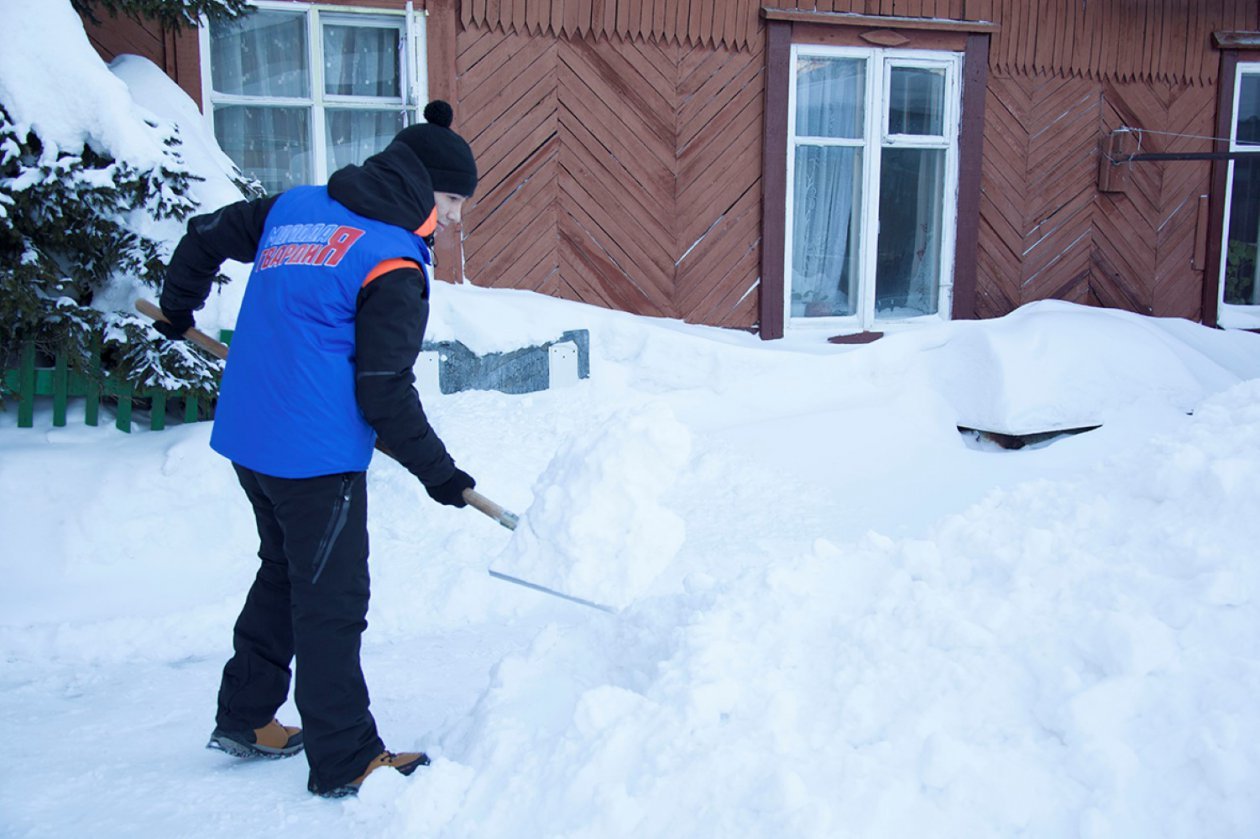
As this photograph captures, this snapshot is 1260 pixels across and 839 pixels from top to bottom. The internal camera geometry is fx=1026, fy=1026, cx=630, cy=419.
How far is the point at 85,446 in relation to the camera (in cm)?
459

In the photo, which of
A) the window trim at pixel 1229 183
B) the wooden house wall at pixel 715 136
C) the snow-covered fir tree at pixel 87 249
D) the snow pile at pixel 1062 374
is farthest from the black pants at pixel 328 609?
the window trim at pixel 1229 183

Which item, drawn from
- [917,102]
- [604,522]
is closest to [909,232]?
[917,102]

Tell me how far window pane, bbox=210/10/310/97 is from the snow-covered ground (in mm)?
2477

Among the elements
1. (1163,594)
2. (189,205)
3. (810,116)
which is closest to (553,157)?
(810,116)

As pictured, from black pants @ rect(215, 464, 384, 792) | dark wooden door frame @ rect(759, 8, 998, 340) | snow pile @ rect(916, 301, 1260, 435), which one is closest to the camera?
black pants @ rect(215, 464, 384, 792)

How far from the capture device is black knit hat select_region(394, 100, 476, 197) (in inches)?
109

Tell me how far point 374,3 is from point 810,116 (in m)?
3.00

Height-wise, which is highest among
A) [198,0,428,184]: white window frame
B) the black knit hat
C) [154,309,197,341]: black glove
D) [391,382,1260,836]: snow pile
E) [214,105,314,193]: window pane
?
[198,0,428,184]: white window frame

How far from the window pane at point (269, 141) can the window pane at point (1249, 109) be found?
7.46 metres

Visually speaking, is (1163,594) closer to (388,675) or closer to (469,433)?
(388,675)

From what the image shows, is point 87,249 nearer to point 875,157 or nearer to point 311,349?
point 311,349

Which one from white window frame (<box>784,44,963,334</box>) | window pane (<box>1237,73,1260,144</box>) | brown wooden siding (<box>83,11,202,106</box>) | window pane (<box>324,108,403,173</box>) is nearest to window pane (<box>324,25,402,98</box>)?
window pane (<box>324,108,403,173</box>)

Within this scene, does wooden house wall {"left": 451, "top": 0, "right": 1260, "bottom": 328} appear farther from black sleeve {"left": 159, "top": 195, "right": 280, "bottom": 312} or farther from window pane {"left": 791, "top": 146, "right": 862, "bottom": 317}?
black sleeve {"left": 159, "top": 195, "right": 280, "bottom": 312}

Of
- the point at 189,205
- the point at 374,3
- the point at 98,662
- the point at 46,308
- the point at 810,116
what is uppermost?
the point at 374,3
